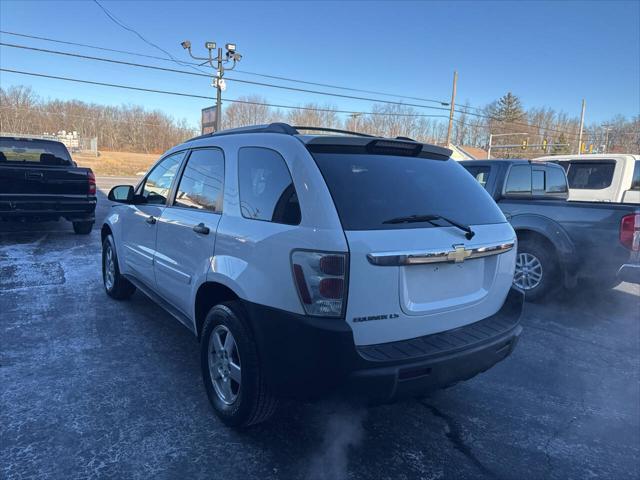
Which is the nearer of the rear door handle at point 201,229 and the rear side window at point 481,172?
the rear door handle at point 201,229

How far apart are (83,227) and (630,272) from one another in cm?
934

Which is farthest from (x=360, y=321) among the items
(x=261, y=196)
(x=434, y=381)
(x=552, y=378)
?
(x=552, y=378)

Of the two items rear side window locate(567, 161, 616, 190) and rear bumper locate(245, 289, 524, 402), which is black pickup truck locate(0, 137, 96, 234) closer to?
rear bumper locate(245, 289, 524, 402)

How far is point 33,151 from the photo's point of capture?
842cm

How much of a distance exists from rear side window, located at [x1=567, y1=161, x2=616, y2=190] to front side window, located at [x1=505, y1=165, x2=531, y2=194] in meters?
4.71

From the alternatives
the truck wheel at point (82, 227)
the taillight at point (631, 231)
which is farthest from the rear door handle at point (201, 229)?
the truck wheel at point (82, 227)

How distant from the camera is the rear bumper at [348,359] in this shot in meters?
1.95

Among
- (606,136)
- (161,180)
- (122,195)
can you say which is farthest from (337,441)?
(606,136)

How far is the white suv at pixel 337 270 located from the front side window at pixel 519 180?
11.9 ft

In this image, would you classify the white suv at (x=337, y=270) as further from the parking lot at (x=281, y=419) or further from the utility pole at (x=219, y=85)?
the utility pole at (x=219, y=85)

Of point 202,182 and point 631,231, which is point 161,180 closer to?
point 202,182

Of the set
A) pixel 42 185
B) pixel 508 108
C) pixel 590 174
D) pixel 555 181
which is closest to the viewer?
pixel 555 181

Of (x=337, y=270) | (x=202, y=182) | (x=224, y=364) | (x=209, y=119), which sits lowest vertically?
(x=224, y=364)

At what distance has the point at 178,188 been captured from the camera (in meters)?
3.38
